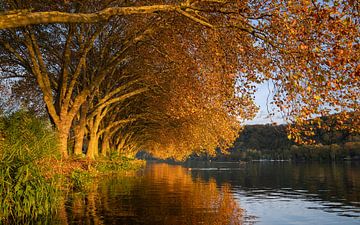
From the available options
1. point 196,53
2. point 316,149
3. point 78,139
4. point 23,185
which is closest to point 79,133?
point 78,139

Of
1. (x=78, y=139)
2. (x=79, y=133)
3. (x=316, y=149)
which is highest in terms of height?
(x=316, y=149)

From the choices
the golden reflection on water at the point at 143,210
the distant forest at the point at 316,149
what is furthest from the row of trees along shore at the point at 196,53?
the distant forest at the point at 316,149

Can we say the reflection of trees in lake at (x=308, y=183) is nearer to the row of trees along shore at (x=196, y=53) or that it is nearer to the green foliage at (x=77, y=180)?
the row of trees along shore at (x=196, y=53)

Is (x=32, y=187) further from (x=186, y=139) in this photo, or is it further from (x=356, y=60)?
(x=186, y=139)

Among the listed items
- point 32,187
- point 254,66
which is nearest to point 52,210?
point 32,187

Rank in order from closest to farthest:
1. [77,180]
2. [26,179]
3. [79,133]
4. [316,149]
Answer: [26,179]
[77,180]
[79,133]
[316,149]

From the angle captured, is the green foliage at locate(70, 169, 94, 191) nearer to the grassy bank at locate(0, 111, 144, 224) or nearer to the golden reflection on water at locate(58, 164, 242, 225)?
the golden reflection on water at locate(58, 164, 242, 225)

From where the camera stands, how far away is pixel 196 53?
72.1ft

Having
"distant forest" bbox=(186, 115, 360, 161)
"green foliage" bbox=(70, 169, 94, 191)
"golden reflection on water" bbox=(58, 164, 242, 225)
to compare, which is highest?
"distant forest" bbox=(186, 115, 360, 161)

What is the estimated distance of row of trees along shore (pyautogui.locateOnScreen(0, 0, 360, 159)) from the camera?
12289mm

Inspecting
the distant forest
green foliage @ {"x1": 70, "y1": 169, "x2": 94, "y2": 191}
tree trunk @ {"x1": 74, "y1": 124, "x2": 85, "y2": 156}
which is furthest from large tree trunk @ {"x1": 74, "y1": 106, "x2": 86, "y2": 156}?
the distant forest

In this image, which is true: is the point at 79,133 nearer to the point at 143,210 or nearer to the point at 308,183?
the point at 143,210

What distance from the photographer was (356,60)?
39.7 feet

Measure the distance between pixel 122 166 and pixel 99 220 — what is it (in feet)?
105
